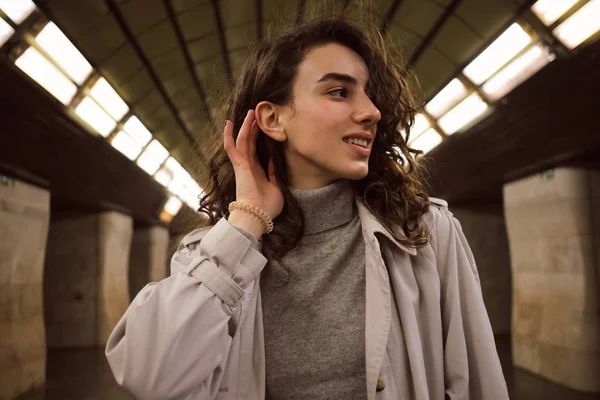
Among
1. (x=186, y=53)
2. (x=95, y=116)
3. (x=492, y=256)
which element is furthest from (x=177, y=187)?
(x=492, y=256)

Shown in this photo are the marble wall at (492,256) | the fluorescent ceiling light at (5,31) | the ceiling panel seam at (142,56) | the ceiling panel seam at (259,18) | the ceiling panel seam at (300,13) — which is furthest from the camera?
the marble wall at (492,256)

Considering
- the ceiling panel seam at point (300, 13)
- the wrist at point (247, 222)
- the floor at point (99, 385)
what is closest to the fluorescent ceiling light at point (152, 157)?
the floor at point (99, 385)

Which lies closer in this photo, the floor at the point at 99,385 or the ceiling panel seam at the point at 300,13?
the ceiling panel seam at the point at 300,13

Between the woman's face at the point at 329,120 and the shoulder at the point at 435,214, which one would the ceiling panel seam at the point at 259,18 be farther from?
the shoulder at the point at 435,214

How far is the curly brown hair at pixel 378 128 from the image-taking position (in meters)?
1.43

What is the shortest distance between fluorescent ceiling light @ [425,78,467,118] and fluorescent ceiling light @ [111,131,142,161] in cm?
350

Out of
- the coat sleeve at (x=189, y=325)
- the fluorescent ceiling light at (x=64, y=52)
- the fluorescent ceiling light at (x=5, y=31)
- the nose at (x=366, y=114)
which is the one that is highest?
the fluorescent ceiling light at (x=64, y=52)

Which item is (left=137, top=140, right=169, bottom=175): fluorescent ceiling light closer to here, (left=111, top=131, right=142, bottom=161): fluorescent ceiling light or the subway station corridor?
the subway station corridor

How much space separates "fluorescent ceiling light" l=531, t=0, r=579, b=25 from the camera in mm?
3373

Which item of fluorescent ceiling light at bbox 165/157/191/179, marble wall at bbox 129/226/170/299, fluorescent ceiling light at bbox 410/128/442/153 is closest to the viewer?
fluorescent ceiling light at bbox 410/128/442/153

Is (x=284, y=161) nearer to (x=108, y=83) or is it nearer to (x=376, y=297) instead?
(x=376, y=297)

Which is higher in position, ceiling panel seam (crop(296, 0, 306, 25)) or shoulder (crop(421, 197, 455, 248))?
ceiling panel seam (crop(296, 0, 306, 25))

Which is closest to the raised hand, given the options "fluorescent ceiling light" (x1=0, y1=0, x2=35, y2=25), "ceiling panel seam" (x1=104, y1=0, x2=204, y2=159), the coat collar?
the coat collar

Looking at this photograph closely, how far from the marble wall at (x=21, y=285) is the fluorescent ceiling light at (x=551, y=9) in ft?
16.5
